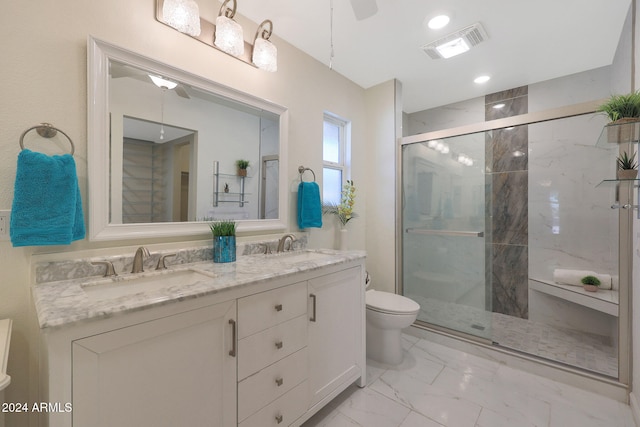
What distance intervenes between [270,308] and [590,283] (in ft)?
9.01

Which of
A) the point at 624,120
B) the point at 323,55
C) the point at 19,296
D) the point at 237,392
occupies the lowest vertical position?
the point at 237,392

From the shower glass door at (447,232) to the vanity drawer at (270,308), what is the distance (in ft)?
5.37

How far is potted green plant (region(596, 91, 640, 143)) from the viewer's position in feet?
4.03

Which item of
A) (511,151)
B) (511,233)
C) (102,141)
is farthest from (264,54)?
(511,233)

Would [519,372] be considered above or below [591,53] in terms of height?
below

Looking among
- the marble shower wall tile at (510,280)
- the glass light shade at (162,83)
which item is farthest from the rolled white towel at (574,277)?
the glass light shade at (162,83)

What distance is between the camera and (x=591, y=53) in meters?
2.14

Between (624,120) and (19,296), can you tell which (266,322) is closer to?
(19,296)

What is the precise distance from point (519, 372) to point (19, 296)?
2.91m

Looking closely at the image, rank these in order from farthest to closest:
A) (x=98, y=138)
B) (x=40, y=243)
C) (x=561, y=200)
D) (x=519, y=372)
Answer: (x=561, y=200), (x=519, y=372), (x=98, y=138), (x=40, y=243)

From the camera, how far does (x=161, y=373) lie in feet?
2.92

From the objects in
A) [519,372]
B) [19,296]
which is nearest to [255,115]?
[19,296]

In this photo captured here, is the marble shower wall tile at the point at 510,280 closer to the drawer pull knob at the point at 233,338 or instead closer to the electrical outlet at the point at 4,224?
the drawer pull knob at the point at 233,338

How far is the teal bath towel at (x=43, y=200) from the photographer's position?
94 cm
